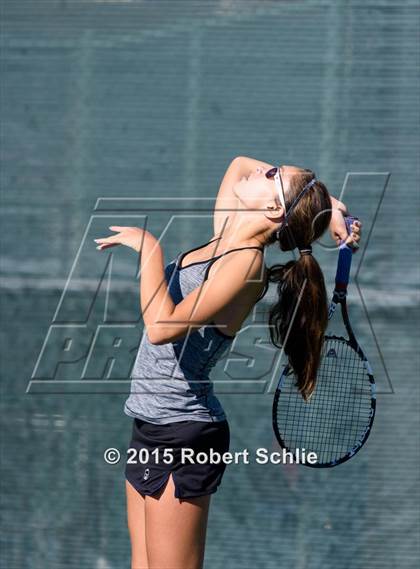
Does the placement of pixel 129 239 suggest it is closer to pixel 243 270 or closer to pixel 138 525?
pixel 243 270

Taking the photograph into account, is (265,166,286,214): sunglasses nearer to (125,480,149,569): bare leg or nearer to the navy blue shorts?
the navy blue shorts

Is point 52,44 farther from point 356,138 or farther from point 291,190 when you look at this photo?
point 291,190

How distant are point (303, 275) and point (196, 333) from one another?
0.26 meters

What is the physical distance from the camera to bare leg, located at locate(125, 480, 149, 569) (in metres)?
2.05

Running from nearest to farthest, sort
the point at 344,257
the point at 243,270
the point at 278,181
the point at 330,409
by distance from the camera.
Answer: the point at 243,270 < the point at 278,181 < the point at 344,257 < the point at 330,409

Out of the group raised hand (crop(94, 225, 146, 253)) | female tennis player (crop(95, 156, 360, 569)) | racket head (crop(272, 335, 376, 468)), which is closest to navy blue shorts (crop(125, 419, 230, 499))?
female tennis player (crop(95, 156, 360, 569))

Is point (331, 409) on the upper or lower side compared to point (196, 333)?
lower

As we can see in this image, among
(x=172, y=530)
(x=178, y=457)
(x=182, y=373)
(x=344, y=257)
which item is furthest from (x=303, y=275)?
(x=172, y=530)

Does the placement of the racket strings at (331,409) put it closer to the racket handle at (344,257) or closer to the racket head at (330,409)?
the racket head at (330,409)

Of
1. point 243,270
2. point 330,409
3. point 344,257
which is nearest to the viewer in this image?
point 243,270

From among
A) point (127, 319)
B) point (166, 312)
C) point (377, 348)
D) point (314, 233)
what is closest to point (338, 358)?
Answer: point (377, 348)

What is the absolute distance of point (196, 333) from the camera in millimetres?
1979

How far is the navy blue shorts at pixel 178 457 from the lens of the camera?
1971 millimetres

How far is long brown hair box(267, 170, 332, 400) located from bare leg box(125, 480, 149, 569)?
45 centimetres
